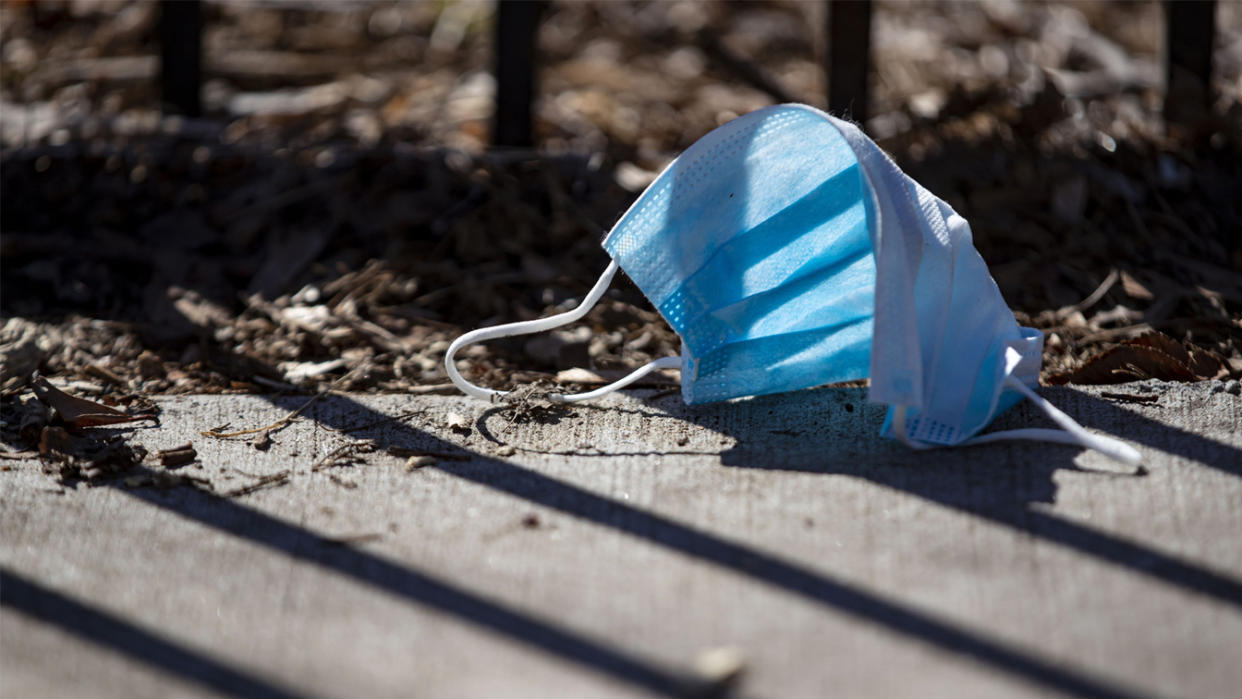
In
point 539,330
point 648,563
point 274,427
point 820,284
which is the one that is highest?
point 820,284

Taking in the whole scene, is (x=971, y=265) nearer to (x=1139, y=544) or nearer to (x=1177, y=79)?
(x=1139, y=544)

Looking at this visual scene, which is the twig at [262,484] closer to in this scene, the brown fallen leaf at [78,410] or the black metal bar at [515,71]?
the brown fallen leaf at [78,410]

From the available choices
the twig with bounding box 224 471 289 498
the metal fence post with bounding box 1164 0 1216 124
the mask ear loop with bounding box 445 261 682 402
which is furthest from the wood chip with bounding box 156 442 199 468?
the metal fence post with bounding box 1164 0 1216 124

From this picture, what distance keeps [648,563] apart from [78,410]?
142cm

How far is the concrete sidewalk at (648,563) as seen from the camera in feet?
5.14

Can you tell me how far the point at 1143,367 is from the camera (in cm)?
260

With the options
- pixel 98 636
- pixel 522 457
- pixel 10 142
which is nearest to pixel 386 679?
pixel 98 636

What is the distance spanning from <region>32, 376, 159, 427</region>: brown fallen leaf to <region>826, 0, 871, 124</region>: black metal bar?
103 inches

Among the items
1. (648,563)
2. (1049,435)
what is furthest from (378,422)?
(1049,435)

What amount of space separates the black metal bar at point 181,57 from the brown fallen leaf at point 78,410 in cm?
204

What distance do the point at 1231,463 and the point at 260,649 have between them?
69.2 inches

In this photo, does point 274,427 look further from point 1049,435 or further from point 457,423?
point 1049,435

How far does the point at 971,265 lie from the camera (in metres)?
2.26

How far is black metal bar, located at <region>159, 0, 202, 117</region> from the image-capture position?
4.20m
